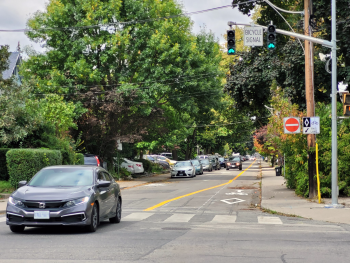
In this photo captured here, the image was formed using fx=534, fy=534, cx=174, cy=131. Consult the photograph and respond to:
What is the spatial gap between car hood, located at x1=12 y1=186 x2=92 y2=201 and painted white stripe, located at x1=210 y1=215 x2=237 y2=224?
4.27 meters

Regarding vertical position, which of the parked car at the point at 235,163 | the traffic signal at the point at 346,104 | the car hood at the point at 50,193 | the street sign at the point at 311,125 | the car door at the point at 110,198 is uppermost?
the traffic signal at the point at 346,104

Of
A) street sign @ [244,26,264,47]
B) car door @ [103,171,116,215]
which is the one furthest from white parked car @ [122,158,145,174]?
car door @ [103,171,116,215]

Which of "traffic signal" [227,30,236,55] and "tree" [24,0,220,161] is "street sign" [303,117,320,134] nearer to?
"traffic signal" [227,30,236,55]

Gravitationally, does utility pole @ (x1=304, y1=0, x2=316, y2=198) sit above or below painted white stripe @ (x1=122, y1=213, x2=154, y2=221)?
above

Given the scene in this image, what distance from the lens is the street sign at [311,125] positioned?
19406 mm

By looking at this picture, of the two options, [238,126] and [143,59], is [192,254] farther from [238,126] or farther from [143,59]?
[238,126]

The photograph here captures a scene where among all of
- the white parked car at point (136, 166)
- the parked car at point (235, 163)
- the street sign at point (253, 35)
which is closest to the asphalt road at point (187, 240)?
the street sign at point (253, 35)

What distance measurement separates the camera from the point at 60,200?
1085 cm

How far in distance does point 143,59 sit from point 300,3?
45.7 ft

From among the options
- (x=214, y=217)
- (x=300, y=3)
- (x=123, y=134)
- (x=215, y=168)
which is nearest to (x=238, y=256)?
(x=214, y=217)

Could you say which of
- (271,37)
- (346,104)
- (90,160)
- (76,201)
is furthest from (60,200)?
(90,160)

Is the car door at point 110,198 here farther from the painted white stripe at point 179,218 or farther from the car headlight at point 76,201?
the painted white stripe at point 179,218

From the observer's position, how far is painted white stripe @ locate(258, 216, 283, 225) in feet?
Result: 46.7

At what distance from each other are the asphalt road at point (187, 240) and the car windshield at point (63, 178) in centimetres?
104
